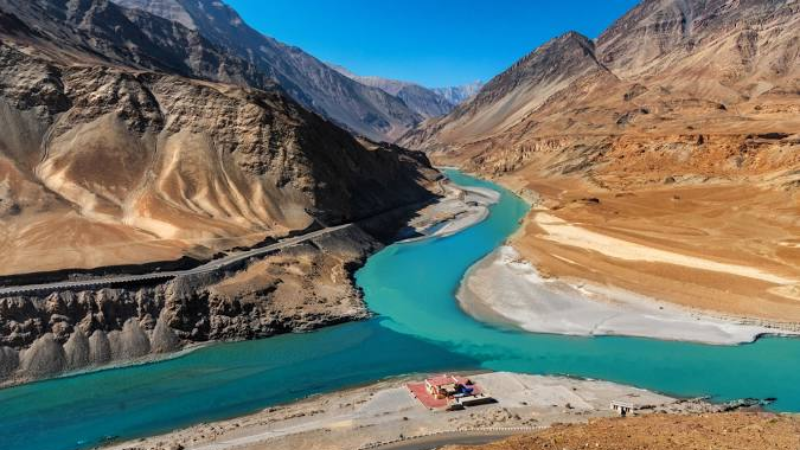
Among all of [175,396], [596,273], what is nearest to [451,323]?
[596,273]

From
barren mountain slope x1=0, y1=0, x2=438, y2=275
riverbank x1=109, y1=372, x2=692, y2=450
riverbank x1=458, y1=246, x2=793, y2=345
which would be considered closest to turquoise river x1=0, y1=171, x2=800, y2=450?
riverbank x1=458, y1=246, x2=793, y2=345

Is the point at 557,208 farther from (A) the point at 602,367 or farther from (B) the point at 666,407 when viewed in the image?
(B) the point at 666,407

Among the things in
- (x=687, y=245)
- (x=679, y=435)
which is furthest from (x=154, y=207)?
(x=687, y=245)

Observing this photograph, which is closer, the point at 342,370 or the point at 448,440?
the point at 448,440

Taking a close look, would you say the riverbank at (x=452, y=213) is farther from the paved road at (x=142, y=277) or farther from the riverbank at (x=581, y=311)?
the paved road at (x=142, y=277)

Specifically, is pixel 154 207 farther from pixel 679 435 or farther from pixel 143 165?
pixel 679 435

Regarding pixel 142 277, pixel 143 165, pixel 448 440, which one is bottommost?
pixel 448 440

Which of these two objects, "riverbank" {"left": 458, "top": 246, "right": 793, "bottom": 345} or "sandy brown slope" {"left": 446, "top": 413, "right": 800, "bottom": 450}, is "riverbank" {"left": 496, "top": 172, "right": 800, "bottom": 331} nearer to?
"riverbank" {"left": 458, "top": 246, "right": 793, "bottom": 345}
